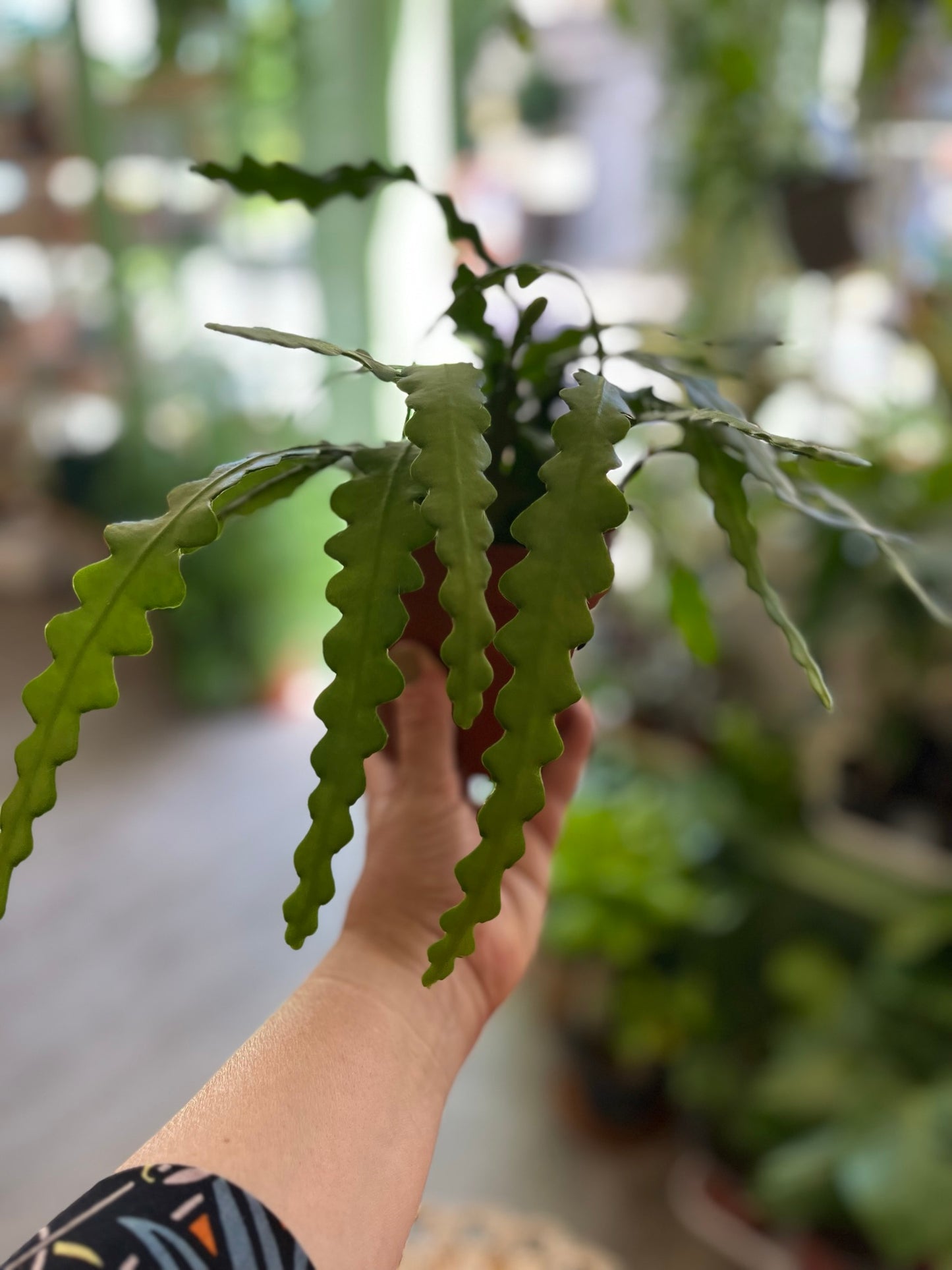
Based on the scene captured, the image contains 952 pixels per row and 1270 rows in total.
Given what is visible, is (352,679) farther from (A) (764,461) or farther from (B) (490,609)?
(A) (764,461)

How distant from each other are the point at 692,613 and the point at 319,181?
424 millimetres

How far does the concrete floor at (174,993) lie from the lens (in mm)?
1765

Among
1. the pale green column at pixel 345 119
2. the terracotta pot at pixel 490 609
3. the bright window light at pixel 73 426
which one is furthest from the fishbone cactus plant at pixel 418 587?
the bright window light at pixel 73 426

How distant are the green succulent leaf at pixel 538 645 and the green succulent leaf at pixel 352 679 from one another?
0.06 metres

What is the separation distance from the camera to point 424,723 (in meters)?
0.70

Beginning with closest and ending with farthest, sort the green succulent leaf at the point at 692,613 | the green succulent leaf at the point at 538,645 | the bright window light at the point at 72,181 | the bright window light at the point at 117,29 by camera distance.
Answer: the green succulent leaf at the point at 538,645
the green succulent leaf at the point at 692,613
the bright window light at the point at 117,29
the bright window light at the point at 72,181

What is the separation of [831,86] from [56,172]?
213cm

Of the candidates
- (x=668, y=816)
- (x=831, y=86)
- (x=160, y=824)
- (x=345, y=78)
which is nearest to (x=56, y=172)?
(x=345, y=78)

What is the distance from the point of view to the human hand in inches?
27.3

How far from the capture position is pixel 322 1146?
0.56 metres

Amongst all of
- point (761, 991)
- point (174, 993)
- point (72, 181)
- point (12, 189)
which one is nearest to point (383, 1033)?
point (761, 991)

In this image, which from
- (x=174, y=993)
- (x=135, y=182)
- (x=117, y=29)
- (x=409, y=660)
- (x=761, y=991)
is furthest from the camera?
(x=135, y=182)

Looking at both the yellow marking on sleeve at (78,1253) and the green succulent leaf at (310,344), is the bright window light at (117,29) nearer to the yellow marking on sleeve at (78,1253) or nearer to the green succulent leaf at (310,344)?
the green succulent leaf at (310,344)

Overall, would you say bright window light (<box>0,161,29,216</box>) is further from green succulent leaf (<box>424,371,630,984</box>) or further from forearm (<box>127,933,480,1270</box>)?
green succulent leaf (<box>424,371,630,984</box>)
